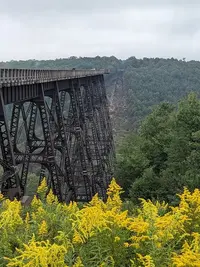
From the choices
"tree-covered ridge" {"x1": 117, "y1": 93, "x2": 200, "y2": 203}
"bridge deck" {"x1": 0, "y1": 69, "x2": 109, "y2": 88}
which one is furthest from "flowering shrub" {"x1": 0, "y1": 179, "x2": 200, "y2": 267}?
"tree-covered ridge" {"x1": 117, "y1": 93, "x2": 200, "y2": 203}

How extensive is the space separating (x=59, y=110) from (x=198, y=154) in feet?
30.6

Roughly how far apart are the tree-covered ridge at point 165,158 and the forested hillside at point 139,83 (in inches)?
2295

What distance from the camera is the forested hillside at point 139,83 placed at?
105188 millimetres

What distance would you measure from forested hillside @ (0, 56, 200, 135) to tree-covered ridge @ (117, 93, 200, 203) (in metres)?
58.3

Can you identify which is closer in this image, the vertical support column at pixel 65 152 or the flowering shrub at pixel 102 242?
the flowering shrub at pixel 102 242

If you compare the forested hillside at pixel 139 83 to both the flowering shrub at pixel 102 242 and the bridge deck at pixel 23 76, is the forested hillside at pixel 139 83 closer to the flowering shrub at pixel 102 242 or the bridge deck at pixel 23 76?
the bridge deck at pixel 23 76

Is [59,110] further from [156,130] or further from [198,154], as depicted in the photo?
[156,130]

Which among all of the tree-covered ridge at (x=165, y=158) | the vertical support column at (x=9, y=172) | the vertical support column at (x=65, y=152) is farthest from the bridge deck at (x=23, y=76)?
the tree-covered ridge at (x=165, y=158)

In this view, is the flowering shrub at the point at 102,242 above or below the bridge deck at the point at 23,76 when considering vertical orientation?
below

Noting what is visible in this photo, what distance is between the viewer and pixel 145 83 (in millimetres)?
133500

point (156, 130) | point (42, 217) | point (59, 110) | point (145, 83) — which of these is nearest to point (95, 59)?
point (145, 83)

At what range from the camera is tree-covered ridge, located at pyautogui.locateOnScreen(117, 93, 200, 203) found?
23003mm

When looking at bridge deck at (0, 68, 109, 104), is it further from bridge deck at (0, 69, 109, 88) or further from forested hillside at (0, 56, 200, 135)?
forested hillside at (0, 56, 200, 135)

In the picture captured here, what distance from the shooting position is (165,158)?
31.6 metres
